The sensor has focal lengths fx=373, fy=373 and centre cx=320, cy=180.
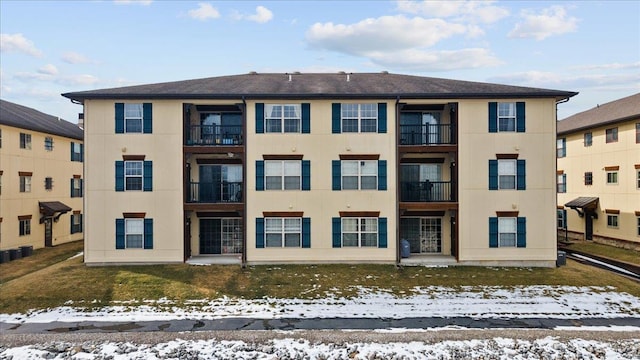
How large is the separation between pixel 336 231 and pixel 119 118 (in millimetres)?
14327

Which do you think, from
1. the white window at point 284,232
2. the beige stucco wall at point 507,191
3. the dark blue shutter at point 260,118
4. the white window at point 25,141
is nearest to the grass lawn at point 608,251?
the beige stucco wall at point 507,191

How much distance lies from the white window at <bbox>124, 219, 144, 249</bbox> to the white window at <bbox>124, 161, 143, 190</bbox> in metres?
1.98

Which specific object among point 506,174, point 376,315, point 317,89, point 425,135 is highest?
point 317,89

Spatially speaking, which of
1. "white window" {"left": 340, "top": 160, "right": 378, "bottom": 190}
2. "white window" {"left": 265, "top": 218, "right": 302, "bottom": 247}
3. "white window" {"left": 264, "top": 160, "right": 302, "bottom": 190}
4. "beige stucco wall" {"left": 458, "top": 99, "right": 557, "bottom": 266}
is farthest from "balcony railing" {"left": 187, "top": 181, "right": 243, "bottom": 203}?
"beige stucco wall" {"left": 458, "top": 99, "right": 557, "bottom": 266}

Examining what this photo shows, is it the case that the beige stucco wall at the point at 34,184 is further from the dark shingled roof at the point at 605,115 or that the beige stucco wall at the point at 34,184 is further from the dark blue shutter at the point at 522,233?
the dark shingled roof at the point at 605,115

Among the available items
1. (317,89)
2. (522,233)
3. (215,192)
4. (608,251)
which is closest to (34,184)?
(215,192)

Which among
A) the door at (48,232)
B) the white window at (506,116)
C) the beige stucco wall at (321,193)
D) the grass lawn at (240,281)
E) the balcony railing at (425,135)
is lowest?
the grass lawn at (240,281)

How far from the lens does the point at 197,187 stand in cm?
2331

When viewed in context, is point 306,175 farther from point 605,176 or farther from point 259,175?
point 605,176

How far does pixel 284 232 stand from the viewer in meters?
22.1

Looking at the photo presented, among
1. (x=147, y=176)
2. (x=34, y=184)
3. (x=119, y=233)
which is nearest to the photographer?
(x=119, y=233)

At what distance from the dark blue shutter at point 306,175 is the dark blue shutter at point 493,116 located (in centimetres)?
1096

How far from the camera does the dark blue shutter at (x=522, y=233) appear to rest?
2183 cm

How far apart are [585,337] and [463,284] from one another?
5.90 m
